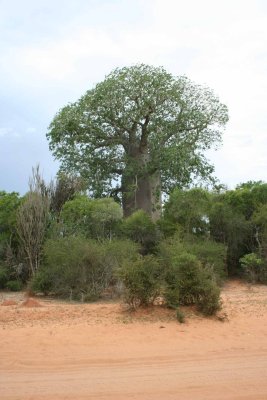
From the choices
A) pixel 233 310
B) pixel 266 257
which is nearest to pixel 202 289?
pixel 233 310

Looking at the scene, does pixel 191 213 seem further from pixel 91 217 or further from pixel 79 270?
pixel 79 270

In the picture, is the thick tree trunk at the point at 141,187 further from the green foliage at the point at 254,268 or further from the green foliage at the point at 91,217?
the green foliage at the point at 254,268

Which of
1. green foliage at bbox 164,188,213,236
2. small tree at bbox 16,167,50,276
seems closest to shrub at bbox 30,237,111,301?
small tree at bbox 16,167,50,276

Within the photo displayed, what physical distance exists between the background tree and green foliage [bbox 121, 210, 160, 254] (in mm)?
5480

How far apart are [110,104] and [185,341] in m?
17.1

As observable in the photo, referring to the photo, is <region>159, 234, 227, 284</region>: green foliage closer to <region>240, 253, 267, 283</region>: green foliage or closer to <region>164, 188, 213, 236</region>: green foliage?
<region>240, 253, 267, 283</region>: green foliage

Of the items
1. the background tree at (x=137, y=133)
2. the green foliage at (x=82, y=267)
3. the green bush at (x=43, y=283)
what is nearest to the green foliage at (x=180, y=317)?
the green foliage at (x=82, y=267)

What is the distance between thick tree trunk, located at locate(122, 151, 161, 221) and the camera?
25.2m

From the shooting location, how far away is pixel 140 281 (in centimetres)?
1141

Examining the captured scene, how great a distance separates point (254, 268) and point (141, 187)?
8.72 metres

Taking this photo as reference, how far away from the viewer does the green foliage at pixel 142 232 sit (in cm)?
1934

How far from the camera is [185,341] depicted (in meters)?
9.56

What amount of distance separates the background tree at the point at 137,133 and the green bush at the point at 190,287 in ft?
43.0

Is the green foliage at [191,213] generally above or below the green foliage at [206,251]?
above
